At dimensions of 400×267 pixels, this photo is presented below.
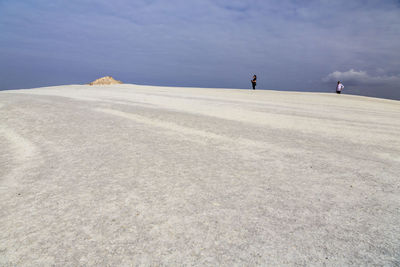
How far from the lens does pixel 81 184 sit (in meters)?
2.44

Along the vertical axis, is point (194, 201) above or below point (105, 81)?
below

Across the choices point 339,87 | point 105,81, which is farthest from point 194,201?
point 105,81

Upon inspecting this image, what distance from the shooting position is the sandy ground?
1.55m

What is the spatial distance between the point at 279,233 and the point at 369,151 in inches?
Answer: 115

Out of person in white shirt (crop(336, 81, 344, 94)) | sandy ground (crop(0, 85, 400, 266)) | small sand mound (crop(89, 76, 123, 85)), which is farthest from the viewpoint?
small sand mound (crop(89, 76, 123, 85))

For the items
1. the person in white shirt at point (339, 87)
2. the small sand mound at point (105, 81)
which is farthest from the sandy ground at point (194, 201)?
the small sand mound at point (105, 81)

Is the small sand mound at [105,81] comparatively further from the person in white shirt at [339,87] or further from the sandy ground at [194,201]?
the sandy ground at [194,201]

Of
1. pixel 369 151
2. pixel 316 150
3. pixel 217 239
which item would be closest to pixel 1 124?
pixel 217 239

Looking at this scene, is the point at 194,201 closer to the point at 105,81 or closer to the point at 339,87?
the point at 339,87

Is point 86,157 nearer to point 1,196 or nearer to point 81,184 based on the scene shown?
point 81,184

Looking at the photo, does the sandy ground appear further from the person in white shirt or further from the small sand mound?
the small sand mound

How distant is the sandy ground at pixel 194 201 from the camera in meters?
1.55

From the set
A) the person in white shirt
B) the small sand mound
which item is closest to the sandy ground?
the person in white shirt

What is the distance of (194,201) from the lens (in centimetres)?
215
